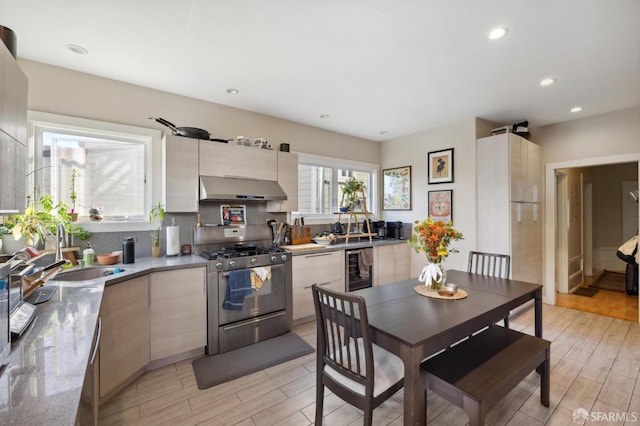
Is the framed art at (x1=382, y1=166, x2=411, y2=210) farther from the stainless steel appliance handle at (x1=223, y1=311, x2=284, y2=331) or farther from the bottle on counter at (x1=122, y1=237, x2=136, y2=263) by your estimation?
→ the bottle on counter at (x1=122, y1=237, x2=136, y2=263)

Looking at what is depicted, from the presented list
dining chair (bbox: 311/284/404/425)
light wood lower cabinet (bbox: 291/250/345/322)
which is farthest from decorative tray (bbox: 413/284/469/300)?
light wood lower cabinet (bbox: 291/250/345/322)

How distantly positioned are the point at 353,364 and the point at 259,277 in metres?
1.42

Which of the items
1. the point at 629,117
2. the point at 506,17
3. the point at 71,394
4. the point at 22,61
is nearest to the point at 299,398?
the point at 71,394

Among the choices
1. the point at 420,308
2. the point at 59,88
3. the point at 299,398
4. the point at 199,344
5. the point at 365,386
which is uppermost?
the point at 59,88

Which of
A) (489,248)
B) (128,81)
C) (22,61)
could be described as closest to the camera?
(22,61)

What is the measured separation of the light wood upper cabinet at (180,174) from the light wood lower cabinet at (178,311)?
28.3 inches

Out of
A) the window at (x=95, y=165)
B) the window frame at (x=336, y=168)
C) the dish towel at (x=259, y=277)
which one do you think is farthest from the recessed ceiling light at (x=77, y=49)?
the window frame at (x=336, y=168)

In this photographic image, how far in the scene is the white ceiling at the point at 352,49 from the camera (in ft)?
5.77

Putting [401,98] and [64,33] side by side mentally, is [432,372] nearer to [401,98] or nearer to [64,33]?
[401,98]

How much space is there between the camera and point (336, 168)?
4.46 meters

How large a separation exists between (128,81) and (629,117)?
18.6 ft

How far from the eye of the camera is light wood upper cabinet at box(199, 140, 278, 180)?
2936mm

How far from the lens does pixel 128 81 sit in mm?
2713

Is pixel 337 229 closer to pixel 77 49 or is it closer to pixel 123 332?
pixel 123 332
